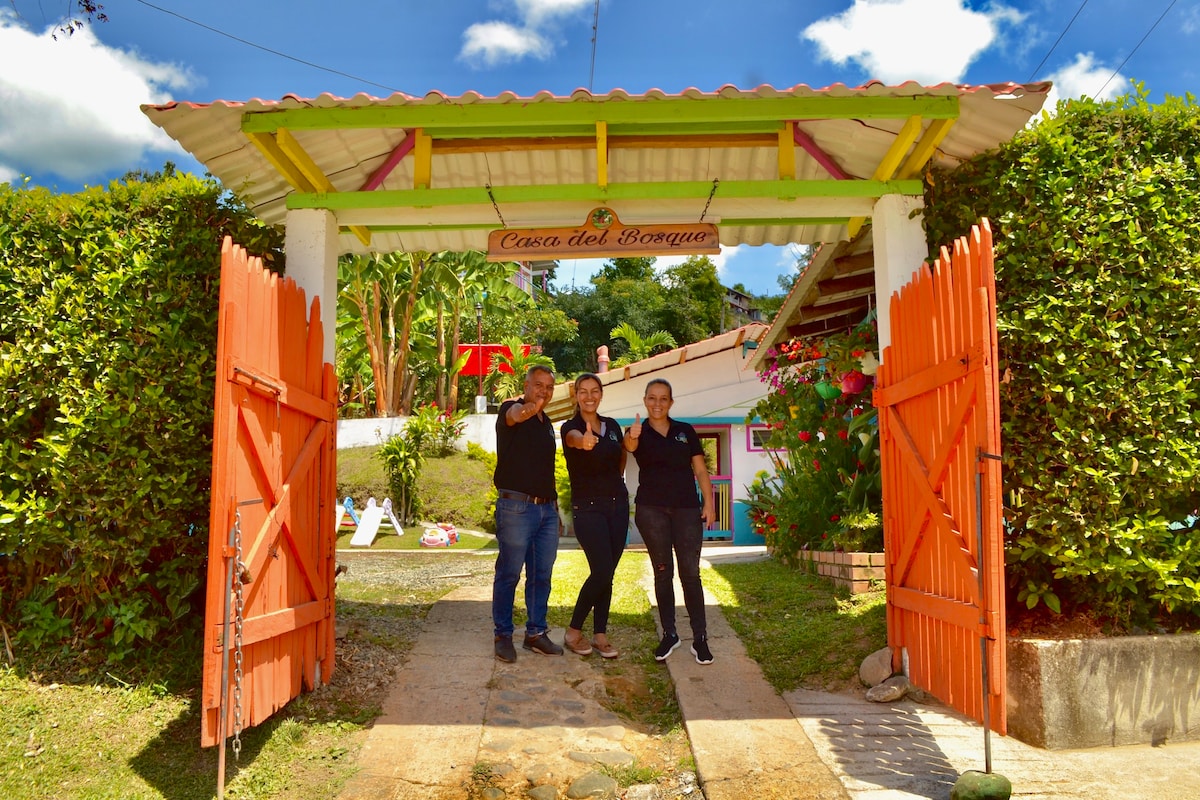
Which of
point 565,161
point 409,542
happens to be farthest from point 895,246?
point 409,542

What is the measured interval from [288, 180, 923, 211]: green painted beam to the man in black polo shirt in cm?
111

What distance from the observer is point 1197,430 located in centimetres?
439

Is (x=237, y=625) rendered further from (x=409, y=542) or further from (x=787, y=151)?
(x=409, y=542)

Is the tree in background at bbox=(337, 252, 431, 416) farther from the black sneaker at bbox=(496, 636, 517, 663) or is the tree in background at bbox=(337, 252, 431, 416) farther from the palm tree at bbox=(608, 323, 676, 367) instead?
the black sneaker at bbox=(496, 636, 517, 663)

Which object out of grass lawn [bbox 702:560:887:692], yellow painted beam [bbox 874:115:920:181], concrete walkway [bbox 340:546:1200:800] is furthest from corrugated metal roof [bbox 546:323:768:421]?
concrete walkway [bbox 340:546:1200:800]

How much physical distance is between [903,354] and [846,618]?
228 cm

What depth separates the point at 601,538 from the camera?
554cm

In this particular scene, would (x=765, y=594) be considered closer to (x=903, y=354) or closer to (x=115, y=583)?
(x=903, y=354)

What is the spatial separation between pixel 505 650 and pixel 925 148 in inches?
159

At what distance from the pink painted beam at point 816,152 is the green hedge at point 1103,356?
1.36 meters

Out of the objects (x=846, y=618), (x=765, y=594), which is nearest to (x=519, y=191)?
(x=846, y=618)

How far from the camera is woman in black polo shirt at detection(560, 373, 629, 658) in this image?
18.2 feet

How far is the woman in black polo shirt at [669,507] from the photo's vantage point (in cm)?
548

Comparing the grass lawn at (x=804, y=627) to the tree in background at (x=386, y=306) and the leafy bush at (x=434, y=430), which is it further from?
the tree in background at (x=386, y=306)
